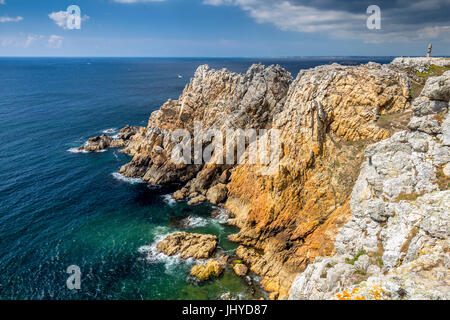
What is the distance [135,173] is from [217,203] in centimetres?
2856

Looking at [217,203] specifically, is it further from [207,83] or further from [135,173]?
[207,83]

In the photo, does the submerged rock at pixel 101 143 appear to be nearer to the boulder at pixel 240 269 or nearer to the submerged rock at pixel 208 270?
the submerged rock at pixel 208 270

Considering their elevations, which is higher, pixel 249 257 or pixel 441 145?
pixel 441 145

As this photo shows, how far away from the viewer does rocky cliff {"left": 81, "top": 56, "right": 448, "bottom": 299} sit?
2811 centimetres

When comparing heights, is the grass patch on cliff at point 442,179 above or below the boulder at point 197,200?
above

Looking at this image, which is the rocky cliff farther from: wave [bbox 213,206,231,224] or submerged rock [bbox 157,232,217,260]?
submerged rock [bbox 157,232,217,260]

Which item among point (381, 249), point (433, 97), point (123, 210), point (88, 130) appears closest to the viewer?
point (381, 249)

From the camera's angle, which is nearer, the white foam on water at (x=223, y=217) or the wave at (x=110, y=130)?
the white foam on water at (x=223, y=217)

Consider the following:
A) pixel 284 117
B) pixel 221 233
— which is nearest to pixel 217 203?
pixel 221 233

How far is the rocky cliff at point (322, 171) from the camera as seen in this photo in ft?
92.2

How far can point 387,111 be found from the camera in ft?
149

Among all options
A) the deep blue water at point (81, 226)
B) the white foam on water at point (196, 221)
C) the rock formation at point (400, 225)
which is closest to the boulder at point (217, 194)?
the deep blue water at point (81, 226)

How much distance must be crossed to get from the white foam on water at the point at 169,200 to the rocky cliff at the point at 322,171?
4.48 feet

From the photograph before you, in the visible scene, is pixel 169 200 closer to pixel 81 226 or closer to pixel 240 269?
pixel 81 226
